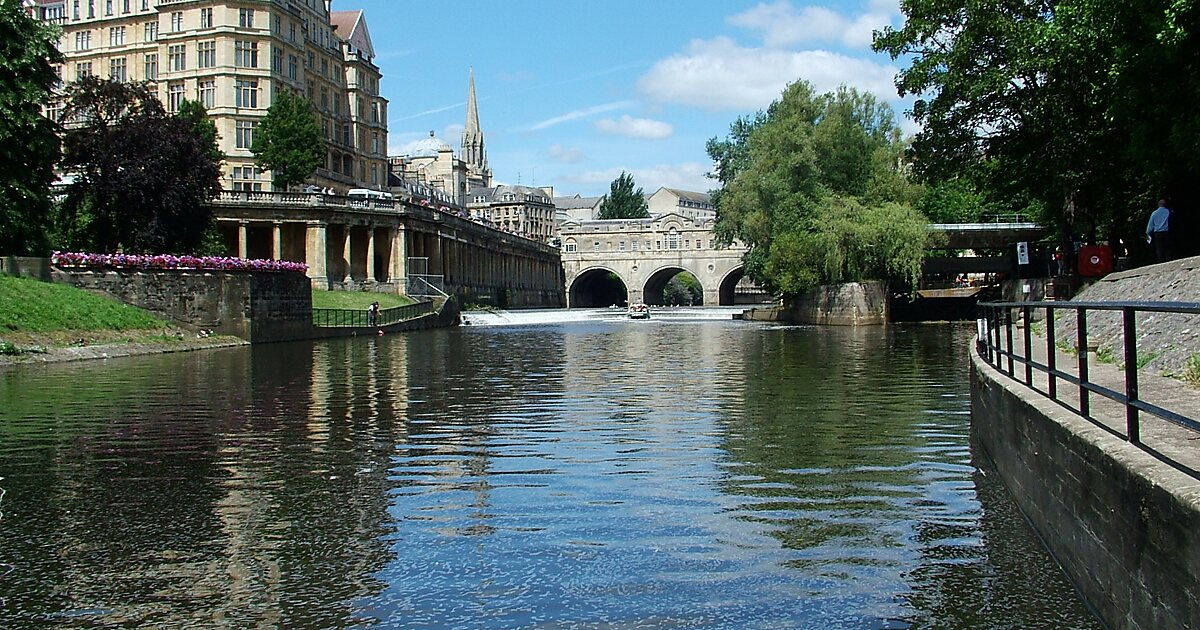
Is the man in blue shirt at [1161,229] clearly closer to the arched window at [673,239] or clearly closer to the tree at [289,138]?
the tree at [289,138]

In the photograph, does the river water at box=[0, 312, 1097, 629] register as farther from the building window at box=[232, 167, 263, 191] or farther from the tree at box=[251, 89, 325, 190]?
the building window at box=[232, 167, 263, 191]

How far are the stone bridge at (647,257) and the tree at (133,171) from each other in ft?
300

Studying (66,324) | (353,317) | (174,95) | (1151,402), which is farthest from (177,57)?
(1151,402)

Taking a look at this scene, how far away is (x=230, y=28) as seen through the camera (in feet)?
269

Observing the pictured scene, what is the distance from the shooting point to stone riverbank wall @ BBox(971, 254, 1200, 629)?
500cm

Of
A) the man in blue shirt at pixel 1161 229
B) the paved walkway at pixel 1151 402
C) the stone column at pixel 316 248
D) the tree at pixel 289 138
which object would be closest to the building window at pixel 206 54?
the tree at pixel 289 138

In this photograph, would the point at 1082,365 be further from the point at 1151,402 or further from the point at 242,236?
the point at 242,236

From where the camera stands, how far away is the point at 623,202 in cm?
17512

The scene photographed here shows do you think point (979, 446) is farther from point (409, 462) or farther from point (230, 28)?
point (230, 28)

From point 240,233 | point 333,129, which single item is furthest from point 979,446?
point 333,129

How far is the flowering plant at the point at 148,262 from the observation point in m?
38.4

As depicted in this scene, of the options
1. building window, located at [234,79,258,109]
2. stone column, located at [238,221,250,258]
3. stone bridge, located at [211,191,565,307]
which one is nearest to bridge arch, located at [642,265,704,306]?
stone bridge, located at [211,191,565,307]

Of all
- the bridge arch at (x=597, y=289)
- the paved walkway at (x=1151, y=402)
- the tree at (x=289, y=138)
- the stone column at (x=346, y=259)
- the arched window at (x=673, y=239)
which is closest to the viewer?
the paved walkway at (x=1151, y=402)

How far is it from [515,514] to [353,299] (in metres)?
58.2
